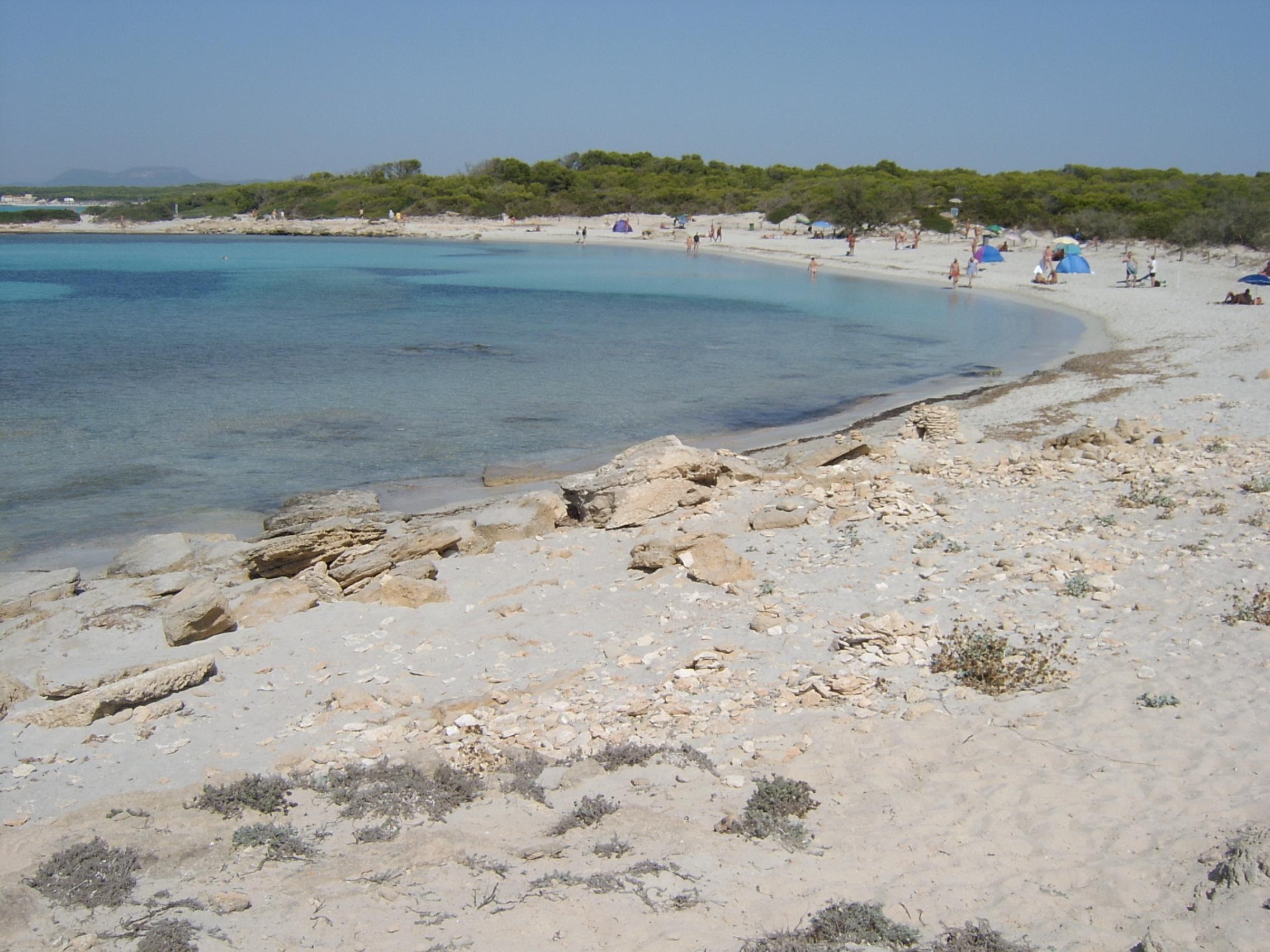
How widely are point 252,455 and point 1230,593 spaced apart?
1257 centimetres

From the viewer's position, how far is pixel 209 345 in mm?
25547

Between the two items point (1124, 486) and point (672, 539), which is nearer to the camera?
point (672, 539)

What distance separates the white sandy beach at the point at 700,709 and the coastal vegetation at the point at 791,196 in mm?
39007

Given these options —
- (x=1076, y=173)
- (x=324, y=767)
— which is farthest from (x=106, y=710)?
(x=1076, y=173)

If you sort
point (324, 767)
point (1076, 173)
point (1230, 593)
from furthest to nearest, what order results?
1. point (1076, 173)
2. point (1230, 593)
3. point (324, 767)

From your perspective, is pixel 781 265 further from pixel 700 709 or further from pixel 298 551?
pixel 700 709

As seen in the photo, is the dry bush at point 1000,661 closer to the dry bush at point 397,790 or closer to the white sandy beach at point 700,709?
the white sandy beach at point 700,709

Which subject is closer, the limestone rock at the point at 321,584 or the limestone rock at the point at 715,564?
the limestone rock at the point at 715,564

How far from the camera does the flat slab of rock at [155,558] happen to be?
377 inches

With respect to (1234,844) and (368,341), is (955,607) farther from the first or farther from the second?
(368,341)

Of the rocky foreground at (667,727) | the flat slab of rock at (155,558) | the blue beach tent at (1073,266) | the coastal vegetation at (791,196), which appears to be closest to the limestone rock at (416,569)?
the rocky foreground at (667,727)

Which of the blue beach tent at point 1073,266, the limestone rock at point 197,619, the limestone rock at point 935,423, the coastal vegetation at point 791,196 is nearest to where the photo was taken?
the limestone rock at point 197,619

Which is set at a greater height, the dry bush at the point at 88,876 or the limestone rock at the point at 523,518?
the dry bush at the point at 88,876

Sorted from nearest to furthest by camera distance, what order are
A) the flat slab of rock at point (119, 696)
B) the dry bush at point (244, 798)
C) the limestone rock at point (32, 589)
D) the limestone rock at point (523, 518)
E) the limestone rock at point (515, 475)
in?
1. the dry bush at point (244, 798)
2. the flat slab of rock at point (119, 696)
3. the limestone rock at point (32, 589)
4. the limestone rock at point (523, 518)
5. the limestone rock at point (515, 475)
